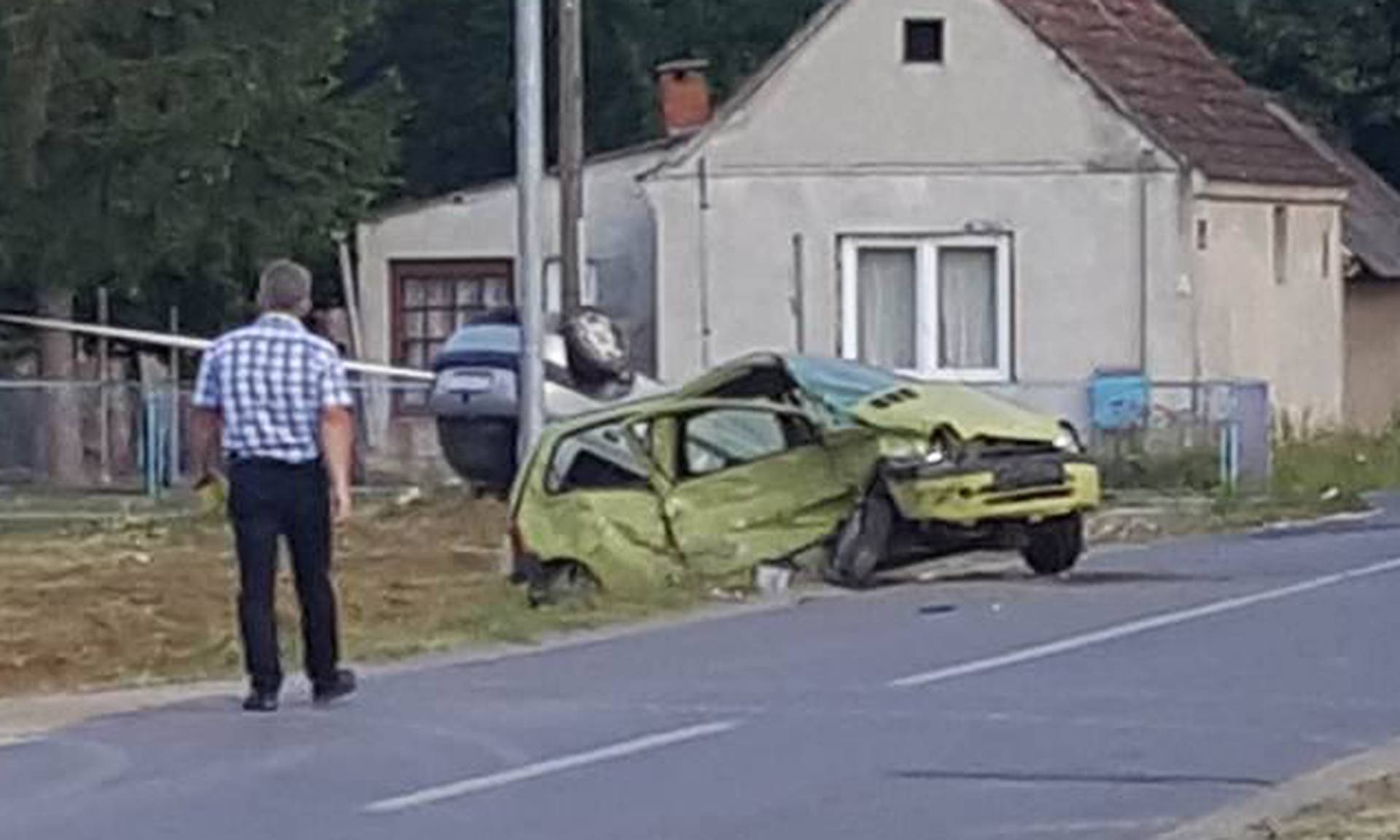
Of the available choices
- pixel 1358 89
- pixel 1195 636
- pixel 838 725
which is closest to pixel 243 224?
pixel 1358 89

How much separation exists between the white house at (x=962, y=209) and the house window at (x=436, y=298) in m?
2.46

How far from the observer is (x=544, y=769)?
16.1 m

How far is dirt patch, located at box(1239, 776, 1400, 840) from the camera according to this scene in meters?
13.3

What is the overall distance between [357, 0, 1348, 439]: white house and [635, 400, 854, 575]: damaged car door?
1614 cm

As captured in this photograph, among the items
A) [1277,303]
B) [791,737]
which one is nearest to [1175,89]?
A: [1277,303]

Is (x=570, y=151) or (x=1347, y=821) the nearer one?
(x=1347, y=821)

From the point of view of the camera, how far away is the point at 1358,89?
55781 mm

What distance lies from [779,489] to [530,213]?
2390mm

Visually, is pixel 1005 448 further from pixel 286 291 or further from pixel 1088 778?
pixel 1088 778

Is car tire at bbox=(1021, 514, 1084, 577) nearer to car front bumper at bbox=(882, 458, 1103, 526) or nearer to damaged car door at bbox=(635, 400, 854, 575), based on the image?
car front bumper at bbox=(882, 458, 1103, 526)

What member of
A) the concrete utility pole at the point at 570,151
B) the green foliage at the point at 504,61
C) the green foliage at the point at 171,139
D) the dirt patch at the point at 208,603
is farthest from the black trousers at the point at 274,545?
the green foliage at the point at 504,61

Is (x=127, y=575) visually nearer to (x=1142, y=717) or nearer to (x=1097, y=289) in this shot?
(x=1142, y=717)

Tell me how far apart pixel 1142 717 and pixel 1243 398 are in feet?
71.3

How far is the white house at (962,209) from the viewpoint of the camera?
42.8m
